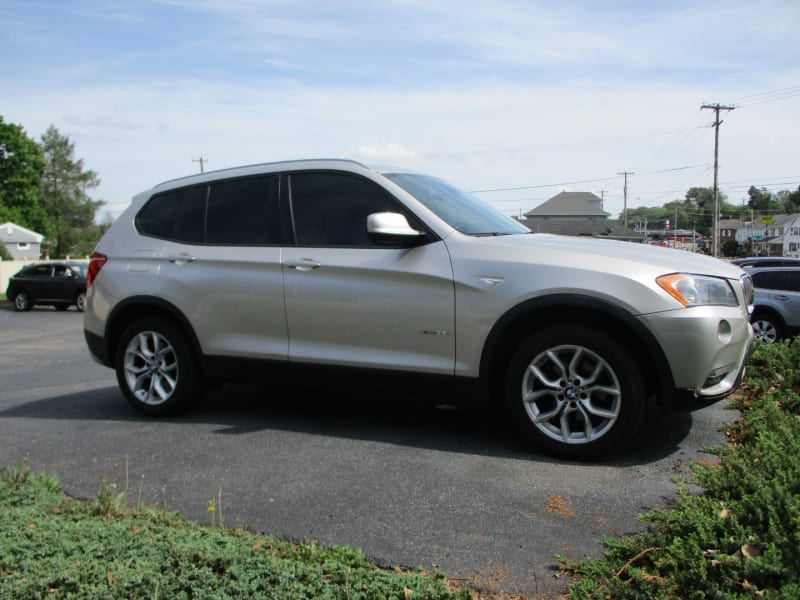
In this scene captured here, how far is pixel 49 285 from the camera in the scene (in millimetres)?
26109

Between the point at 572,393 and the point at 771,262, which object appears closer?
the point at 572,393

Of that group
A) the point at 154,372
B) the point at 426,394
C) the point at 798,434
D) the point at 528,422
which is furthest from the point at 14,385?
the point at 798,434

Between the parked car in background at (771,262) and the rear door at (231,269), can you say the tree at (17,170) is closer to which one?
the parked car in background at (771,262)

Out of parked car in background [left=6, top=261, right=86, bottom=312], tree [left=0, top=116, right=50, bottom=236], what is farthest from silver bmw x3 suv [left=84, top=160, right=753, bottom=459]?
tree [left=0, top=116, right=50, bottom=236]

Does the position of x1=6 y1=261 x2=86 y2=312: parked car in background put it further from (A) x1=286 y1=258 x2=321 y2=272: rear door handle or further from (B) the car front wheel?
(A) x1=286 y1=258 x2=321 y2=272: rear door handle

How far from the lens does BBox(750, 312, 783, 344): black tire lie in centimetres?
1312

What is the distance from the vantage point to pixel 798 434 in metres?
3.81

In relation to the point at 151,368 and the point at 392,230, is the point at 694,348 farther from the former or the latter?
the point at 151,368

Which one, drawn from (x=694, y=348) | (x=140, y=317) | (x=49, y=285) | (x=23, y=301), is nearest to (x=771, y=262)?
(x=694, y=348)

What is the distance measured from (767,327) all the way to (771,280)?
2.75ft

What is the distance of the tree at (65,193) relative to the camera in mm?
85062

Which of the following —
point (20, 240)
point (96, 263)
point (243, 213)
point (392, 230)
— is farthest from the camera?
point (20, 240)

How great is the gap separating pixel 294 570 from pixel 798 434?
2.61 meters

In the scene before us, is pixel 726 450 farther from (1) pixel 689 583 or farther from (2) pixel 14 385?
(2) pixel 14 385
